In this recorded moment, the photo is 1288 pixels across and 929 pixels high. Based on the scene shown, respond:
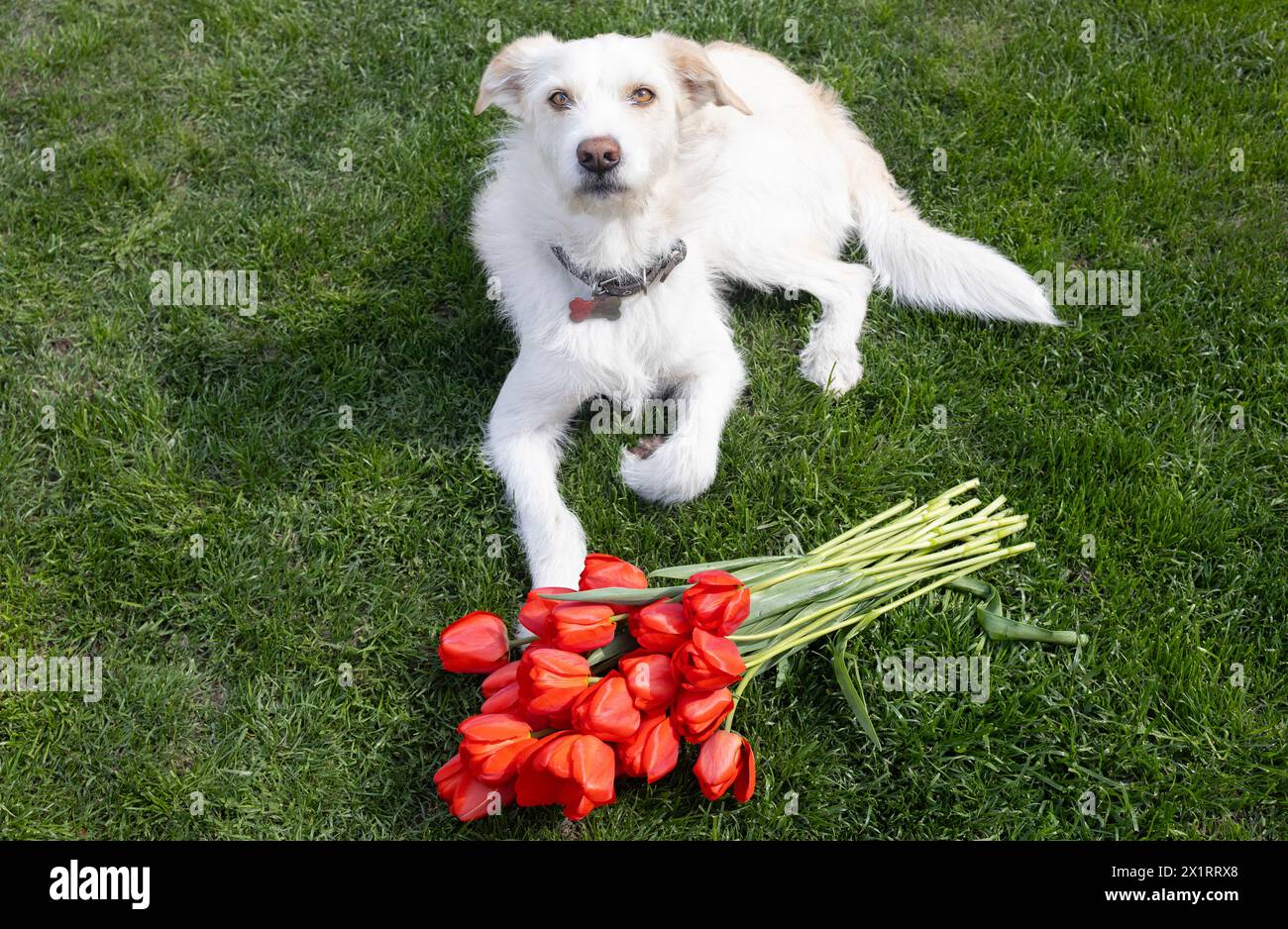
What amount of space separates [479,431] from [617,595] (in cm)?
135

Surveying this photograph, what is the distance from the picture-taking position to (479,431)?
→ 3.65 meters

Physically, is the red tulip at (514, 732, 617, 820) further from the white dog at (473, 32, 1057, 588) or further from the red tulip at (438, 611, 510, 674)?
the white dog at (473, 32, 1057, 588)

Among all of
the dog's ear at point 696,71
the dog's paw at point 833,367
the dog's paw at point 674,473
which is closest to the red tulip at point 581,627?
the dog's paw at point 674,473

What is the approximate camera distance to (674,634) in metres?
2.37

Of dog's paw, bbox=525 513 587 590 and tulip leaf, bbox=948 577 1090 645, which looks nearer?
tulip leaf, bbox=948 577 1090 645

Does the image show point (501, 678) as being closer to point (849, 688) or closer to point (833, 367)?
point (849, 688)

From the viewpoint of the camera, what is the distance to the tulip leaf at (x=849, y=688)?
8.98ft

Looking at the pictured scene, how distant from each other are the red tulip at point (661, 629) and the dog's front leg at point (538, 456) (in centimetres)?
77

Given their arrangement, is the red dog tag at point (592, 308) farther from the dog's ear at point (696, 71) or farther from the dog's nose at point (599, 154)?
the dog's ear at point (696, 71)

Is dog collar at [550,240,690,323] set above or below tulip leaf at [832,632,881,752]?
above

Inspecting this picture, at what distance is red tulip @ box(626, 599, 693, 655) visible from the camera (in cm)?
237

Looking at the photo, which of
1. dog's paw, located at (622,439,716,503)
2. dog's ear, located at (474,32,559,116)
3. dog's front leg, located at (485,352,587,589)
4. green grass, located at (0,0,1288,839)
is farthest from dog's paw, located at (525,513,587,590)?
dog's ear, located at (474,32,559,116)

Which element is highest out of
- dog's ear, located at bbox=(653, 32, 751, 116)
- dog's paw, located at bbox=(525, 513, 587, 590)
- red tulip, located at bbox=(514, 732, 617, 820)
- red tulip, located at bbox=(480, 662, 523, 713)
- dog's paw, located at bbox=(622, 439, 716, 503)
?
dog's ear, located at bbox=(653, 32, 751, 116)

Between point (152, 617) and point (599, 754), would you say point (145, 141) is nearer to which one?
point (152, 617)
